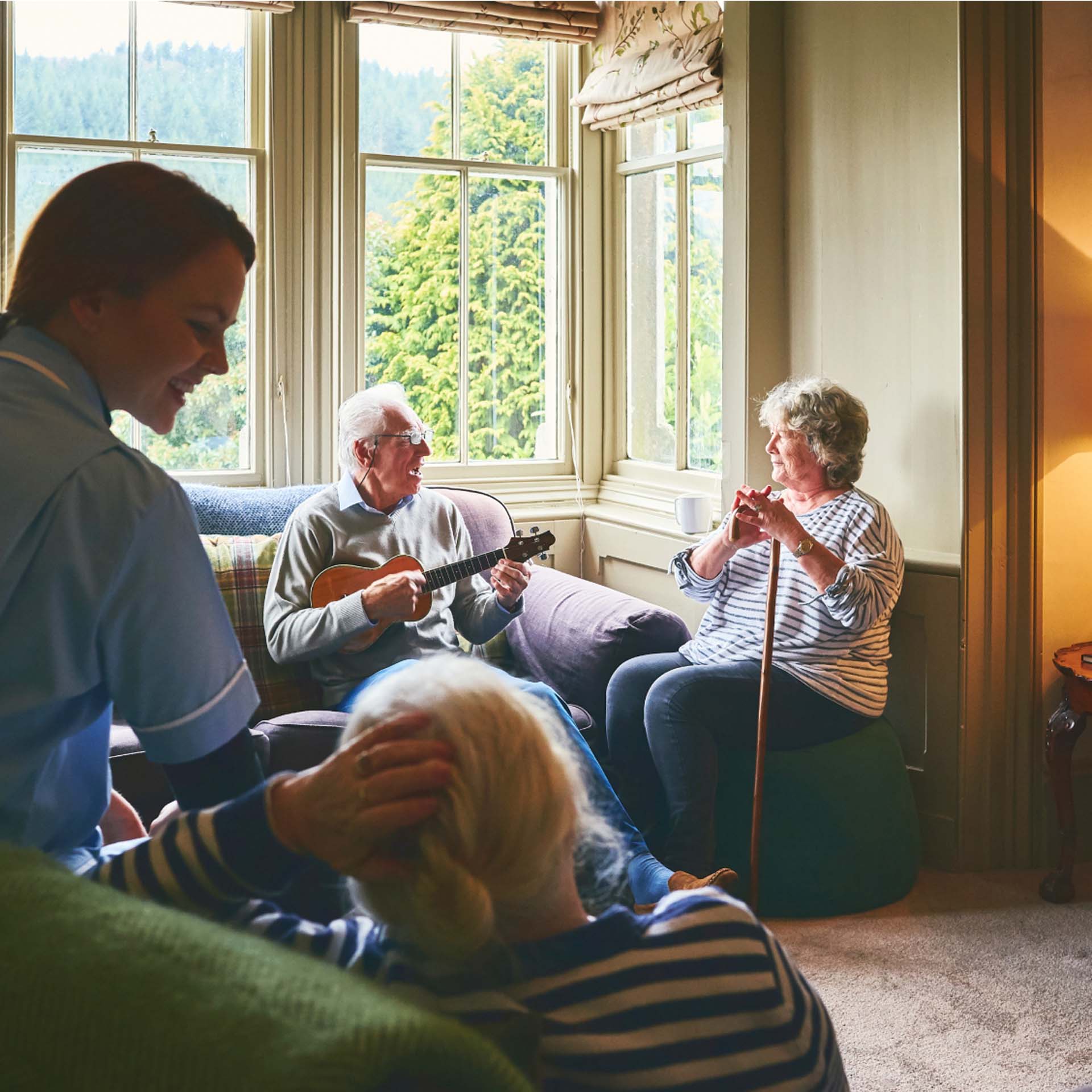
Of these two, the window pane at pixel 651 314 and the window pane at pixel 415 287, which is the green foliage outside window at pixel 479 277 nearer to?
the window pane at pixel 415 287

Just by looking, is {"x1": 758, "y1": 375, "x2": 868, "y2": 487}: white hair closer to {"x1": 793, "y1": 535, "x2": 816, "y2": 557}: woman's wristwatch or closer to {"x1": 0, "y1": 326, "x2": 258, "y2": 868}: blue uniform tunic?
{"x1": 793, "y1": 535, "x2": 816, "y2": 557}: woman's wristwatch

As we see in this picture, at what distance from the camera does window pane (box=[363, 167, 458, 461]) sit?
4141 millimetres

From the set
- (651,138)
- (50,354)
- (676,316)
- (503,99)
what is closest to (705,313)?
(676,316)

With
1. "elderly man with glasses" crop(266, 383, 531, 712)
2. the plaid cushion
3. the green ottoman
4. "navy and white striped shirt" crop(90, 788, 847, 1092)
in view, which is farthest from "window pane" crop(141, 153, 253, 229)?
"navy and white striped shirt" crop(90, 788, 847, 1092)

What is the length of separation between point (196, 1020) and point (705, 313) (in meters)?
3.65

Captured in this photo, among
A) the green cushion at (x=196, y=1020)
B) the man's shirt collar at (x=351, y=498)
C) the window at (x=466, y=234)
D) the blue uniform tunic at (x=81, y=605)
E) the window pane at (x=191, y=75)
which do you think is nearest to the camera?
the green cushion at (x=196, y=1020)

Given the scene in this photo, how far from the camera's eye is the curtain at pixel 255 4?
3.66 m

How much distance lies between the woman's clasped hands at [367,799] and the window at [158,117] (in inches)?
124

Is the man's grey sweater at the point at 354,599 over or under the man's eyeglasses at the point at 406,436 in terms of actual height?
under

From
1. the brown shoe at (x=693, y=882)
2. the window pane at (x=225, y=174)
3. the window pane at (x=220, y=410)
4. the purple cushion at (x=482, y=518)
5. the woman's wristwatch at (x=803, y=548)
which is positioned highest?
the window pane at (x=225, y=174)

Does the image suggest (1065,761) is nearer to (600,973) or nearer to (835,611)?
(835,611)

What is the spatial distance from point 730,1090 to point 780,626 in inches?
85.2

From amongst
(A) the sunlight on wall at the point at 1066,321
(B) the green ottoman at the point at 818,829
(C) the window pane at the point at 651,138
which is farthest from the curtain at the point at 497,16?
(B) the green ottoman at the point at 818,829

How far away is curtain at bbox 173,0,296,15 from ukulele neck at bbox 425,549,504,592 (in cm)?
195
